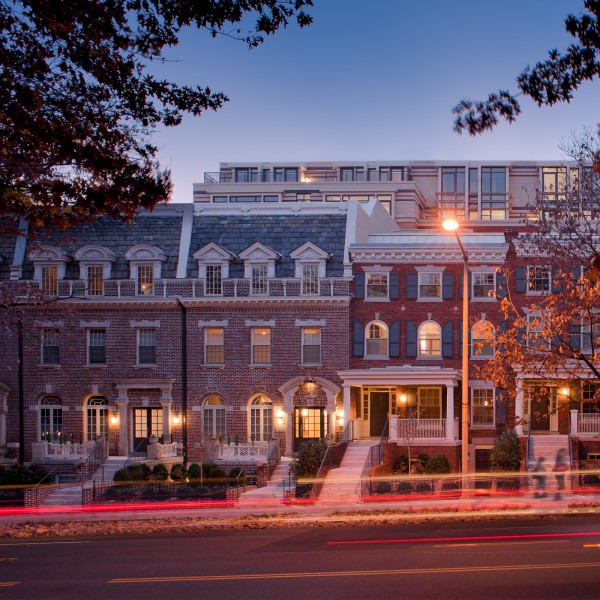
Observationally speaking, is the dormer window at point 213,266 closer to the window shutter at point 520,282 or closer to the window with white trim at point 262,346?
the window with white trim at point 262,346

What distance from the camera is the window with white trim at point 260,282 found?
141 feet

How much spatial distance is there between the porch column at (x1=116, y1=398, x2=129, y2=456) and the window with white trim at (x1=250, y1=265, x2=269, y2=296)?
727 cm

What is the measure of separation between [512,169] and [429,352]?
167 ft

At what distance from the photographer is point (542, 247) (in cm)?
3631

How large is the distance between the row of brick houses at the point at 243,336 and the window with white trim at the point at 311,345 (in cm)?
5

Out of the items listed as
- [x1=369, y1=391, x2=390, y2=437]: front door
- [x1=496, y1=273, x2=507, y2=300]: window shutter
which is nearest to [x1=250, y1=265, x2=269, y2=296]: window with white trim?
[x1=369, y1=391, x2=390, y2=437]: front door

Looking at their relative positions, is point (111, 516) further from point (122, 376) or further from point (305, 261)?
point (305, 261)

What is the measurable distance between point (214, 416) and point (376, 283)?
921cm

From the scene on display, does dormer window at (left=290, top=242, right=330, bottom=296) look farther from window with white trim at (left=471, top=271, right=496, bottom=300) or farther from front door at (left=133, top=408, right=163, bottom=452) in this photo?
front door at (left=133, top=408, right=163, bottom=452)

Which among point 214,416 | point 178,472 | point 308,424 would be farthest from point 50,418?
point 308,424

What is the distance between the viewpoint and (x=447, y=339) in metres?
42.4

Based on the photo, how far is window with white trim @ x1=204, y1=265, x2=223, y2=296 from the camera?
43250mm

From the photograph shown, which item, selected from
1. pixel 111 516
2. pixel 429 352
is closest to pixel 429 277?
pixel 429 352

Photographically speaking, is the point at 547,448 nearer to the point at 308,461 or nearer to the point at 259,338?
the point at 308,461
